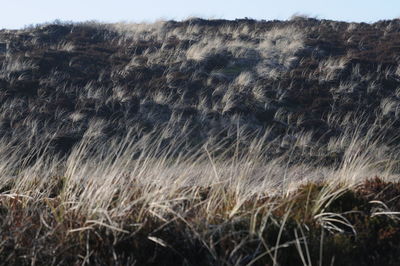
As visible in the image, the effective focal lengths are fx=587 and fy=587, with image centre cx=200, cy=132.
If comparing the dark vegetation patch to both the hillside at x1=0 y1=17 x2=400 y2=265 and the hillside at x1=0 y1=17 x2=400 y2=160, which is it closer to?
the hillside at x1=0 y1=17 x2=400 y2=265

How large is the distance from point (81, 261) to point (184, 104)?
15.2 metres

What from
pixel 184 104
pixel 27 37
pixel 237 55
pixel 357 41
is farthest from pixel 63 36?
pixel 357 41

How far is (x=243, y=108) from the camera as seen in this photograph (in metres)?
18.8

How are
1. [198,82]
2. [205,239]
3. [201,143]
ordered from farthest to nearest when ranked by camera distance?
[198,82] → [201,143] → [205,239]

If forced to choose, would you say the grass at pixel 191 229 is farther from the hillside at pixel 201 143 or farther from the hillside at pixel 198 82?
the hillside at pixel 198 82

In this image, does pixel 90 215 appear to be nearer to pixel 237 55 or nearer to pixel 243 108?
pixel 243 108

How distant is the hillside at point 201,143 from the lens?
4.52m

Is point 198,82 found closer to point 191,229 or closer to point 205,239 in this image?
point 191,229

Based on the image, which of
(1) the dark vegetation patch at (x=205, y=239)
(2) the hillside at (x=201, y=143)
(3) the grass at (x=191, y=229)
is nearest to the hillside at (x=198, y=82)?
(2) the hillside at (x=201, y=143)

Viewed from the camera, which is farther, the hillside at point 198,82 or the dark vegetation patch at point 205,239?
the hillside at point 198,82

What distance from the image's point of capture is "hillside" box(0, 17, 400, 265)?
4516mm

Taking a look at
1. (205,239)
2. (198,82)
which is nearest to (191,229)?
(205,239)

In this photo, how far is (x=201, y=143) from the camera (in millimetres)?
14977

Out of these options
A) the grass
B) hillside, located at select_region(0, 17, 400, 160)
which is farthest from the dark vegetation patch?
hillside, located at select_region(0, 17, 400, 160)
